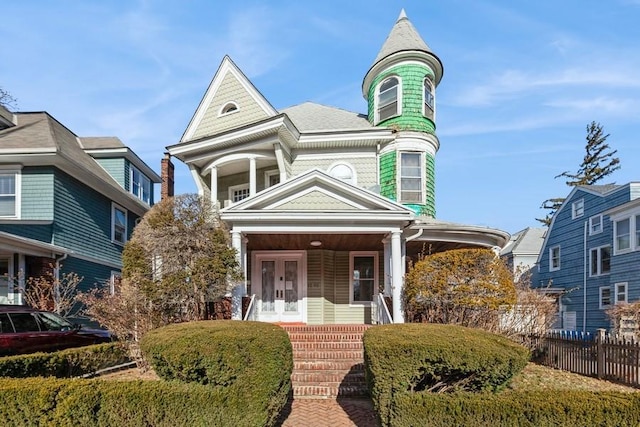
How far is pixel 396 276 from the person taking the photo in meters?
10.4

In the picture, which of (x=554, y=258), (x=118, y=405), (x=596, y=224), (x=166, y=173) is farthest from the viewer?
(x=554, y=258)

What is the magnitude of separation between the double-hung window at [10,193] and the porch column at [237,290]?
27.2 ft

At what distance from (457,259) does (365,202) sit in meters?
2.79

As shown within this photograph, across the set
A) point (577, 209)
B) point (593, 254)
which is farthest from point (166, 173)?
point (577, 209)

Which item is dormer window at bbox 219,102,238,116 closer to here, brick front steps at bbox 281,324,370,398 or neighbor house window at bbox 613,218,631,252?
brick front steps at bbox 281,324,370,398

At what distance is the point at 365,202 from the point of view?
35.3ft

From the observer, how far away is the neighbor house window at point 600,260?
20.3 meters

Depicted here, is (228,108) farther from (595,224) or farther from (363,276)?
(595,224)

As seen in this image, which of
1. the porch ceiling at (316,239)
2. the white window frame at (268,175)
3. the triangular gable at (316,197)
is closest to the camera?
Result: the triangular gable at (316,197)

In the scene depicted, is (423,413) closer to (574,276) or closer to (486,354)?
(486,354)

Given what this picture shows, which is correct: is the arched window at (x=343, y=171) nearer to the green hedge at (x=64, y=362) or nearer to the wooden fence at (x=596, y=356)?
the wooden fence at (x=596, y=356)

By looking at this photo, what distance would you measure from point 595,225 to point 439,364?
21443 millimetres

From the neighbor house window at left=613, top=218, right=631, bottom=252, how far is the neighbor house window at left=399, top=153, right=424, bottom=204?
1166cm

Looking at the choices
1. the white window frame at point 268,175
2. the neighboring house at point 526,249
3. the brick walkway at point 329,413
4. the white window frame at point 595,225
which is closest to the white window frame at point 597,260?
the white window frame at point 595,225
